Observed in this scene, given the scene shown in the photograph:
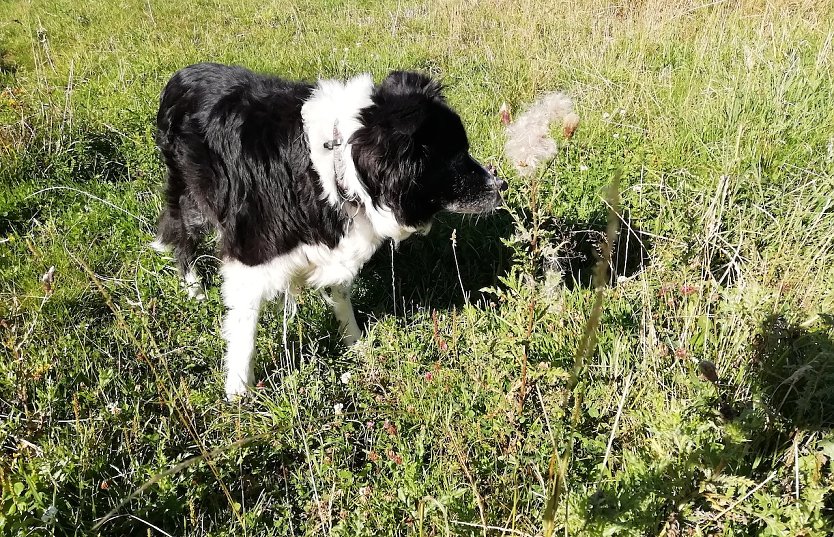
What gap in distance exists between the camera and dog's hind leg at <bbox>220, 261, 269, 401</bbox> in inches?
98.4

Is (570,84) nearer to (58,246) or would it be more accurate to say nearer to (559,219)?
(559,219)

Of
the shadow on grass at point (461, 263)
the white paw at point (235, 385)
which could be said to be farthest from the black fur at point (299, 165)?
the shadow on grass at point (461, 263)

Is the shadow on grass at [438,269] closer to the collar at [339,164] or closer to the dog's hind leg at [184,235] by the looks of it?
the collar at [339,164]

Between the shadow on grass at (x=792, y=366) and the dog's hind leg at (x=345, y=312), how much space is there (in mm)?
1829

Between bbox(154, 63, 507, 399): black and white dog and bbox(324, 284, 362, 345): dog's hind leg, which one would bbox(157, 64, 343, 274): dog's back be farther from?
bbox(324, 284, 362, 345): dog's hind leg

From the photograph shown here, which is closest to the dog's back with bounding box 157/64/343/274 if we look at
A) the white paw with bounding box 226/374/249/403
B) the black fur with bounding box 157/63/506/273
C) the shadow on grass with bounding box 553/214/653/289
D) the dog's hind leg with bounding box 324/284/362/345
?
the black fur with bounding box 157/63/506/273

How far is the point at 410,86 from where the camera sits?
2.51 m

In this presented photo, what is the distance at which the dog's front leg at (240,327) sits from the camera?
251cm

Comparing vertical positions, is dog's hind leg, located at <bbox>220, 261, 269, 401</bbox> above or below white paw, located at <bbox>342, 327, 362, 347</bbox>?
above

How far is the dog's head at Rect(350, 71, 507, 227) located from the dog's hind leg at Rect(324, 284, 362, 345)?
58 cm

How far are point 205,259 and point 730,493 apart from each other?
114 inches

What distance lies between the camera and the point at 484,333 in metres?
2.76

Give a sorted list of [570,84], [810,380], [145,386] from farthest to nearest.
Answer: [570,84], [145,386], [810,380]

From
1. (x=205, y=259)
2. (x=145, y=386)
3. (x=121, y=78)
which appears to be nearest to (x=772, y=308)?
(x=145, y=386)
